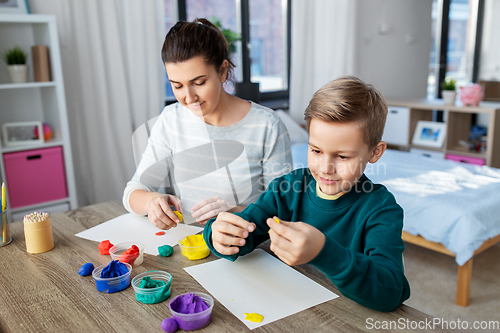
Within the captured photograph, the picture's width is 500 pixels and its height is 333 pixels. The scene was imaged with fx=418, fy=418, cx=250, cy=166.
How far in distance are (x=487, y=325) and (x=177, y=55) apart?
1.59 metres

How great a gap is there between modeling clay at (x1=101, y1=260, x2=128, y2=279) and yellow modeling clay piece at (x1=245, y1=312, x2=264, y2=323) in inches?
10.7

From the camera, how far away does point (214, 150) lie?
136 centimetres

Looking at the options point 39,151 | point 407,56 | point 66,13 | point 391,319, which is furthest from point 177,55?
point 407,56

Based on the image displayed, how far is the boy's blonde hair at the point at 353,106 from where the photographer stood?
30.9 inches

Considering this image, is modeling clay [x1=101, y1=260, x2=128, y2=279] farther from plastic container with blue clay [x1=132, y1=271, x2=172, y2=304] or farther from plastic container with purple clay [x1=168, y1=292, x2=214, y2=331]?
plastic container with purple clay [x1=168, y1=292, x2=214, y2=331]

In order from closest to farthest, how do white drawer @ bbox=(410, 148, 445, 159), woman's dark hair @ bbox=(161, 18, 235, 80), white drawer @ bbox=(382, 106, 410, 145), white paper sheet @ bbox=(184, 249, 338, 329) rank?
white paper sheet @ bbox=(184, 249, 338, 329) < woman's dark hair @ bbox=(161, 18, 235, 80) < white drawer @ bbox=(410, 148, 445, 159) < white drawer @ bbox=(382, 106, 410, 145)

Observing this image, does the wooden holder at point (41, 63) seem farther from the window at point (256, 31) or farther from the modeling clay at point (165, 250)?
the modeling clay at point (165, 250)

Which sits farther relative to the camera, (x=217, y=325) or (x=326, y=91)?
(x=326, y=91)

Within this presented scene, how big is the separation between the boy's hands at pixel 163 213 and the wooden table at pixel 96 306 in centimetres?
10

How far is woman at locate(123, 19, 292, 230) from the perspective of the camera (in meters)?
1.23

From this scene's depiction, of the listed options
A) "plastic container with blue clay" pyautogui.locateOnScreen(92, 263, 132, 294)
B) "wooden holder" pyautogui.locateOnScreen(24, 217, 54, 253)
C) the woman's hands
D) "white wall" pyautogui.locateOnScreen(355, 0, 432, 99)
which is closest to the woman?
the woman's hands

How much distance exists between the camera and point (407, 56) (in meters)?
4.32

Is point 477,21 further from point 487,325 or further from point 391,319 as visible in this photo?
point 391,319

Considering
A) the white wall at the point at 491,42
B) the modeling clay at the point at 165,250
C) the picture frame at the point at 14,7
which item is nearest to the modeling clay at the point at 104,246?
the modeling clay at the point at 165,250
